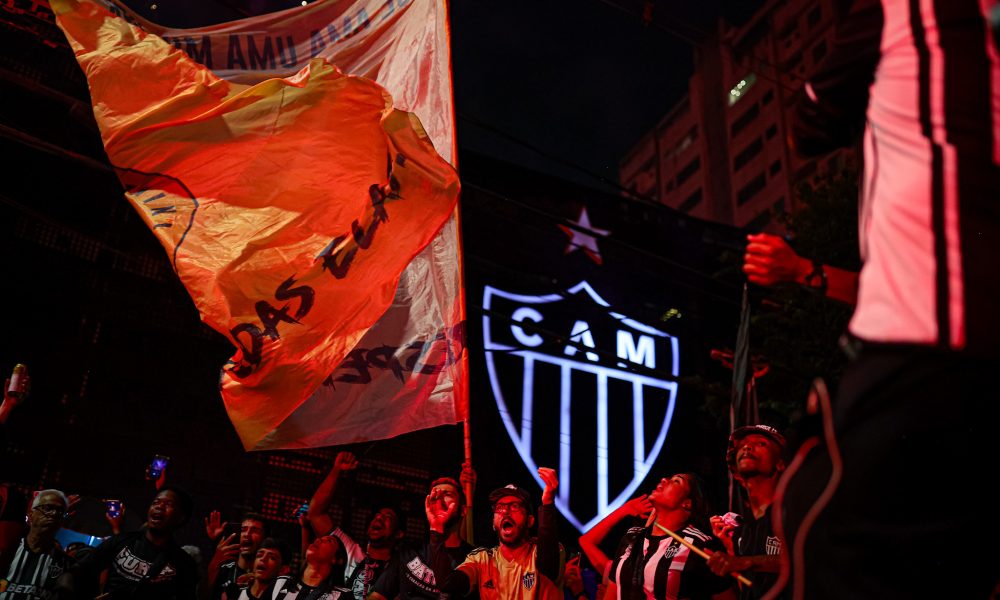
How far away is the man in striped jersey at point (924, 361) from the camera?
1697 mm

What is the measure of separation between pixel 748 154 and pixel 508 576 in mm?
52774

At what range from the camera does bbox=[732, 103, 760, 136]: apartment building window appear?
55459 millimetres

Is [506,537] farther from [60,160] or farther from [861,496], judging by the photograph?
[60,160]

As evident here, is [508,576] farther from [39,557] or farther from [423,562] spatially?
[39,557]

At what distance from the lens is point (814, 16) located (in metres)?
50.3

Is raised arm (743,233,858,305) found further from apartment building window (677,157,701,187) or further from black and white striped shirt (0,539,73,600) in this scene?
apartment building window (677,157,701,187)

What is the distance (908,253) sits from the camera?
179 cm

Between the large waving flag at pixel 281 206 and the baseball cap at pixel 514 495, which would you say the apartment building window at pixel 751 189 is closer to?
the large waving flag at pixel 281 206

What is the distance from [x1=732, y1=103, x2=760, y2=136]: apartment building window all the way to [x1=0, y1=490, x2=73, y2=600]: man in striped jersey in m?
53.1

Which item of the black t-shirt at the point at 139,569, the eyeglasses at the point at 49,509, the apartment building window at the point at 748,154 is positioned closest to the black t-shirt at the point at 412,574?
the black t-shirt at the point at 139,569

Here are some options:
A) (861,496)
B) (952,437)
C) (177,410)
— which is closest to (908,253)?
(952,437)

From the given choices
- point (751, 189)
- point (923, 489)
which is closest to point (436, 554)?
point (923, 489)

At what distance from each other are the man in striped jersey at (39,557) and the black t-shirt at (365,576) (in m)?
2.55

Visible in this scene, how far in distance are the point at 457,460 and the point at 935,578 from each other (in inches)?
488
